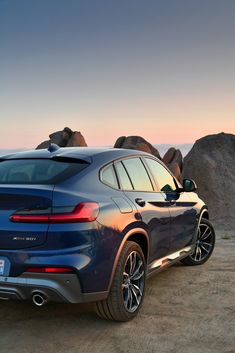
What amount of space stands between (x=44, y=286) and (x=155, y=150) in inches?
1096

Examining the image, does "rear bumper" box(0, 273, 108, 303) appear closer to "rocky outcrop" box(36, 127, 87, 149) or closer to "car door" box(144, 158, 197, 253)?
"car door" box(144, 158, 197, 253)

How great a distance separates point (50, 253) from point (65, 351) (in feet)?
2.71

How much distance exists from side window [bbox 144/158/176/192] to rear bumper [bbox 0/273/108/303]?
6.90 feet

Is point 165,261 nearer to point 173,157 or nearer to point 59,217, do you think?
point 59,217

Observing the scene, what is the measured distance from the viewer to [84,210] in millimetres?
4016

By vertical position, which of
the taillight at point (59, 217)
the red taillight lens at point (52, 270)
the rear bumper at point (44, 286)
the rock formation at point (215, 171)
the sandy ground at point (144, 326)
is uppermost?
the taillight at point (59, 217)

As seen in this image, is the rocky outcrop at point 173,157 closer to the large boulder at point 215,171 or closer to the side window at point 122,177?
the large boulder at point 215,171

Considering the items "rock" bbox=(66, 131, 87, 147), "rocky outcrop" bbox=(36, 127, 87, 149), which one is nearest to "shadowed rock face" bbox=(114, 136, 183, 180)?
"rock" bbox=(66, 131, 87, 147)

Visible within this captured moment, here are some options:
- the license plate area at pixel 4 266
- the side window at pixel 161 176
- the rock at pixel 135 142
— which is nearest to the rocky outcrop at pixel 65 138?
the rock at pixel 135 142

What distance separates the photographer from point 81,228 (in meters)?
3.96

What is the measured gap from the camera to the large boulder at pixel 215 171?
14.5m

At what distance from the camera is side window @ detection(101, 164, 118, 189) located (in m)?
4.59

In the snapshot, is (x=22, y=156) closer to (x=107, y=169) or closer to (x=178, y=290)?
(x=107, y=169)

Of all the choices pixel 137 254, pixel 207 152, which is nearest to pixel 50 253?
pixel 137 254
